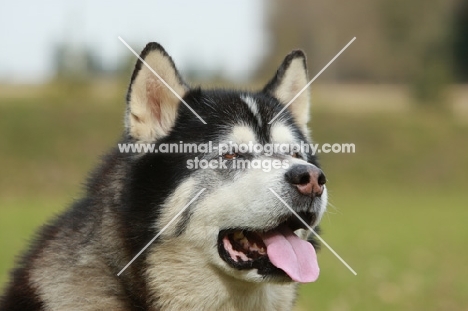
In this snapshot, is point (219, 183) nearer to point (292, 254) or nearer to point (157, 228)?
point (157, 228)

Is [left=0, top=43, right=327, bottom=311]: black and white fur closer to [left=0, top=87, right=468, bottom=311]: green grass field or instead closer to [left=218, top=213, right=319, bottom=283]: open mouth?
[left=218, top=213, right=319, bottom=283]: open mouth

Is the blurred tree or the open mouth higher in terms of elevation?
the open mouth

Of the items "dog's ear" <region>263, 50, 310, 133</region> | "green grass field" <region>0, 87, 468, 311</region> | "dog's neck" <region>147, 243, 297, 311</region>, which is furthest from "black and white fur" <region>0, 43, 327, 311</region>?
"green grass field" <region>0, 87, 468, 311</region>

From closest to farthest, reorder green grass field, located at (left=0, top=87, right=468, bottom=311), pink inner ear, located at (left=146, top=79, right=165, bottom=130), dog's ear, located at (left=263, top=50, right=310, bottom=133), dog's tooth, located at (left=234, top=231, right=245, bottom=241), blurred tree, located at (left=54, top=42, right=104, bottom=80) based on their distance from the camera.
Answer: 1. dog's tooth, located at (left=234, top=231, right=245, bottom=241)
2. pink inner ear, located at (left=146, top=79, right=165, bottom=130)
3. dog's ear, located at (left=263, top=50, right=310, bottom=133)
4. green grass field, located at (left=0, top=87, right=468, bottom=311)
5. blurred tree, located at (left=54, top=42, right=104, bottom=80)

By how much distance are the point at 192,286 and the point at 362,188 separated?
2367cm

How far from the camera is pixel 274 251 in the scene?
4289mm

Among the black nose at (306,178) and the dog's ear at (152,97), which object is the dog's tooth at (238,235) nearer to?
the black nose at (306,178)

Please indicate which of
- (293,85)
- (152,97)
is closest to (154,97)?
(152,97)

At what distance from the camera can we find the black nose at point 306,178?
4.21 metres

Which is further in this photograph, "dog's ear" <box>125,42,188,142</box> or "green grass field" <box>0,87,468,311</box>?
"green grass field" <box>0,87,468,311</box>

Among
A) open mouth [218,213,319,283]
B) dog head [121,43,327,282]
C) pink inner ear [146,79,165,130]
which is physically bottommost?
open mouth [218,213,319,283]

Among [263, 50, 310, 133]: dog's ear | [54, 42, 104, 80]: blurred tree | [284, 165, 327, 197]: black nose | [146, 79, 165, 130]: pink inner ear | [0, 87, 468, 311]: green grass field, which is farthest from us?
[54, 42, 104, 80]: blurred tree

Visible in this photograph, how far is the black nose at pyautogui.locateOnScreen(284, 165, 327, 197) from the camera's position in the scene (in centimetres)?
421

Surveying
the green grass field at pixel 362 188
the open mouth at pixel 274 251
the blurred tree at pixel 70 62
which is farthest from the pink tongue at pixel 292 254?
the blurred tree at pixel 70 62
